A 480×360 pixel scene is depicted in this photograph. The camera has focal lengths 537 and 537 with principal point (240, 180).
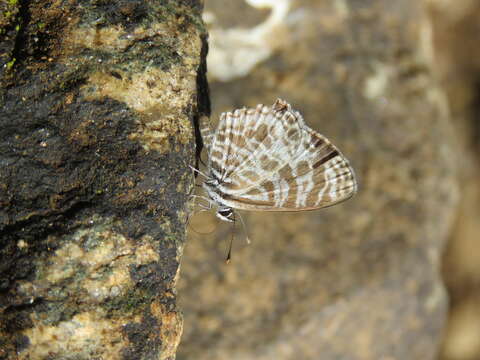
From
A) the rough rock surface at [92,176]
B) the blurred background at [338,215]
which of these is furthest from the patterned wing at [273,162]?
the blurred background at [338,215]

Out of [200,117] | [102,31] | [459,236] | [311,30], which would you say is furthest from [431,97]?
[102,31]

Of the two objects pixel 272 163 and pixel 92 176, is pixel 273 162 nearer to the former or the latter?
pixel 272 163

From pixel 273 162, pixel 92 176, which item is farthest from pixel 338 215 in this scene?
pixel 92 176

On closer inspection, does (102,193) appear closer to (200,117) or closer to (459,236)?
(200,117)

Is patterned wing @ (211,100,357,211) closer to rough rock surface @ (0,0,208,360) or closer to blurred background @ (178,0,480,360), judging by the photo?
rough rock surface @ (0,0,208,360)

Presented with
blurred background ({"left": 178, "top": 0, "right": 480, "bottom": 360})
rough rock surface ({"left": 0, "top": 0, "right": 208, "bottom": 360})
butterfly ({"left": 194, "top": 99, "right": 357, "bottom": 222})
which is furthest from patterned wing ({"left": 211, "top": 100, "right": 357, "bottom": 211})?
blurred background ({"left": 178, "top": 0, "right": 480, "bottom": 360})

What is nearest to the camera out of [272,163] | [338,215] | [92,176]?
[92,176]
